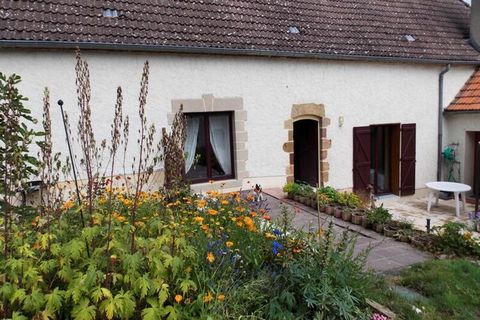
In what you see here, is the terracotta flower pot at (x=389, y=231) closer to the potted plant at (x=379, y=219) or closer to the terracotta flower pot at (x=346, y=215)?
the potted plant at (x=379, y=219)

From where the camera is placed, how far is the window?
27.0ft

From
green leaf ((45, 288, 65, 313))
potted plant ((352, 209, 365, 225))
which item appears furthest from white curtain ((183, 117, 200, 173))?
green leaf ((45, 288, 65, 313))

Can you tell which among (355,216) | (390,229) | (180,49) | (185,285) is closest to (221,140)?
(180,49)

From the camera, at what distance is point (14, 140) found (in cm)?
259

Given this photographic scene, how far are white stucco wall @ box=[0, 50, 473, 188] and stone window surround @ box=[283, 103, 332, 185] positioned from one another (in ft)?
0.45

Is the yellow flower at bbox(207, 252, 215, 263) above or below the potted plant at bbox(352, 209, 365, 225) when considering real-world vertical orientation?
above

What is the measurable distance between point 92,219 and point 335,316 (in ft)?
6.24

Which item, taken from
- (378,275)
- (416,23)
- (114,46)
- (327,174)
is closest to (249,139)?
(327,174)

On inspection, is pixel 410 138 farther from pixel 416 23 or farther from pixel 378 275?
pixel 378 275

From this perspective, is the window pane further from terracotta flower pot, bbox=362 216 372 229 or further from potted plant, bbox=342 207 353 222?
terracotta flower pot, bbox=362 216 372 229

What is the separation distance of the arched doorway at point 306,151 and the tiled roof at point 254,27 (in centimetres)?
190

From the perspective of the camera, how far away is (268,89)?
875cm

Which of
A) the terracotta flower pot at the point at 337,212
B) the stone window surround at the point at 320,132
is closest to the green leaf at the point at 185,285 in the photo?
the terracotta flower pot at the point at 337,212

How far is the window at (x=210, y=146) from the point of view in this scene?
27.0 feet
